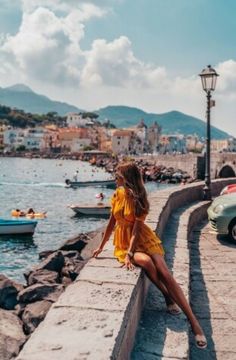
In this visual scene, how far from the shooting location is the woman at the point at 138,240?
4.63 metres

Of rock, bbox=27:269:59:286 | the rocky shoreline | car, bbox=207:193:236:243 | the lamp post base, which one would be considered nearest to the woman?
the rocky shoreline

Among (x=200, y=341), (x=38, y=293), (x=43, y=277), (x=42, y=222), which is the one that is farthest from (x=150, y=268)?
(x=42, y=222)

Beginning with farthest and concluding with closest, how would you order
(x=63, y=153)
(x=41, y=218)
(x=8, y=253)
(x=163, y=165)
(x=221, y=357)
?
(x=63, y=153)
(x=163, y=165)
(x=41, y=218)
(x=8, y=253)
(x=221, y=357)

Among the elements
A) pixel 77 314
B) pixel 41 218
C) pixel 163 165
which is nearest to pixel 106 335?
pixel 77 314

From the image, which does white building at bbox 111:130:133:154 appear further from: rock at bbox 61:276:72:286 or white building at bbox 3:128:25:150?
rock at bbox 61:276:72:286

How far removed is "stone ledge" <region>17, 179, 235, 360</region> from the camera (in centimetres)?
285

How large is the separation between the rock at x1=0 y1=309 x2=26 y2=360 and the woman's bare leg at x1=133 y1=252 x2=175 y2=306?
3495mm

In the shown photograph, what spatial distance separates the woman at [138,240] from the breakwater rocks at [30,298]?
11.5 ft

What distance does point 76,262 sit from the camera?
1681 cm

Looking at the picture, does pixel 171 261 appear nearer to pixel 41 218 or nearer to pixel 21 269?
pixel 21 269

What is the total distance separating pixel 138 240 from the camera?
189 inches

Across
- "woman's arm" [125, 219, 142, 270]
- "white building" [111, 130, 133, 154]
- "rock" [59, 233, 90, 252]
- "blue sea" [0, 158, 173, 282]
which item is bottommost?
"blue sea" [0, 158, 173, 282]

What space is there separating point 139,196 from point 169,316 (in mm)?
1109

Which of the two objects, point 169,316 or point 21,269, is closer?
point 169,316
